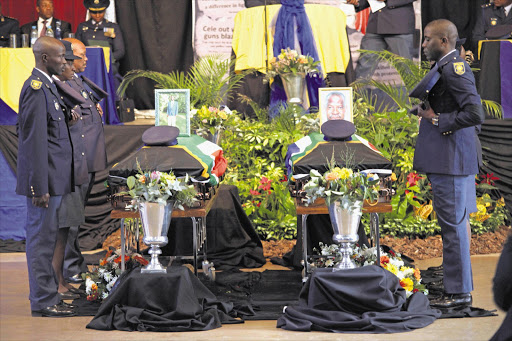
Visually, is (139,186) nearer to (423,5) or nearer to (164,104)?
(164,104)

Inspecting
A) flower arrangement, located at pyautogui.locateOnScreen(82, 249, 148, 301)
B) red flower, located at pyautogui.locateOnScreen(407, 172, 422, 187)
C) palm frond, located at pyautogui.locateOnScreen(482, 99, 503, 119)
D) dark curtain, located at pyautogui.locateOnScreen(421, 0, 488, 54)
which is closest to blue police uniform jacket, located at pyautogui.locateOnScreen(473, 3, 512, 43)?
dark curtain, located at pyautogui.locateOnScreen(421, 0, 488, 54)

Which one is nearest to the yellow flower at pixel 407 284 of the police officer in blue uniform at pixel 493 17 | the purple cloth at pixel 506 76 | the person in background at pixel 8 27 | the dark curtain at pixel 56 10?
the purple cloth at pixel 506 76

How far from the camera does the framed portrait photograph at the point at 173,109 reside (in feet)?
17.7

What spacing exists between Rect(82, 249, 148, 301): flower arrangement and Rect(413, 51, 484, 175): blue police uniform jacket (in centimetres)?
202

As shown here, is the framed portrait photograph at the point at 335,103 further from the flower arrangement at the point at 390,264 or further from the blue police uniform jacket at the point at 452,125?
the flower arrangement at the point at 390,264

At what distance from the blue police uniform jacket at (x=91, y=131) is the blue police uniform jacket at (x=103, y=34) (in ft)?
9.39

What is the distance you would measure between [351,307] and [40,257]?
6.52 feet

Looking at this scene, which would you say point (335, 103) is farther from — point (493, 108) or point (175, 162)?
point (493, 108)

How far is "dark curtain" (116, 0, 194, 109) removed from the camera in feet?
30.8

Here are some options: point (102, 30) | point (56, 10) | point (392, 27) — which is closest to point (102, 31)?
point (102, 30)

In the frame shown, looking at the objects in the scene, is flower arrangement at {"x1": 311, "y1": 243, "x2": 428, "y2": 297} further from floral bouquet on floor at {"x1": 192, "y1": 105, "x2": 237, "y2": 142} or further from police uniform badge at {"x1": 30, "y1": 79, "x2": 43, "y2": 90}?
police uniform badge at {"x1": 30, "y1": 79, "x2": 43, "y2": 90}

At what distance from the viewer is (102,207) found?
7.25 meters

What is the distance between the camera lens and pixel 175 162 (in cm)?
475

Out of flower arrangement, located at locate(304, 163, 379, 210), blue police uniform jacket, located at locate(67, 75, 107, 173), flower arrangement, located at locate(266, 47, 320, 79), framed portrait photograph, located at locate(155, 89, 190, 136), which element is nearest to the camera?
flower arrangement, located at locate(304, 163, 379, 210)
